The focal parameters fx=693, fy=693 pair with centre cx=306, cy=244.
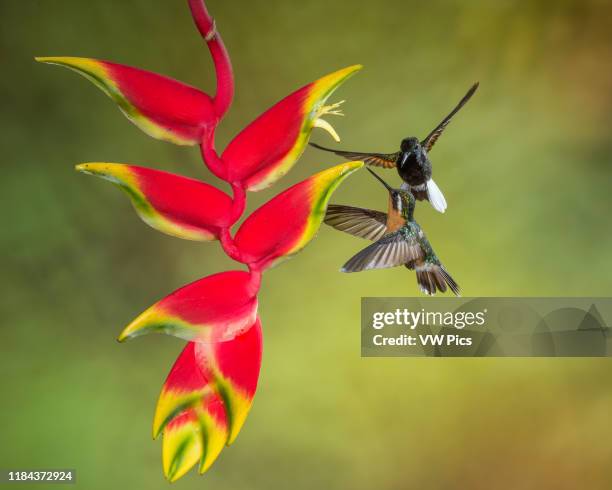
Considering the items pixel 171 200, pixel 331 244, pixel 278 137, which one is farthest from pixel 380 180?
pixel 171 200

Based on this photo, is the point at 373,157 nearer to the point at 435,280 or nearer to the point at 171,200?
the point at 435,280

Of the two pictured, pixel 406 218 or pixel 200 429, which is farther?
pixel 406 218

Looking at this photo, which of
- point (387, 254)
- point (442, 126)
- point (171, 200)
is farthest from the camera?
point (442, 126)

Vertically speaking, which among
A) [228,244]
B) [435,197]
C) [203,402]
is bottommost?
[203,402]

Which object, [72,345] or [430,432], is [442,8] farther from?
[72,345]

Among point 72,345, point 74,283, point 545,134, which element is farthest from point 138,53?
point 545,134

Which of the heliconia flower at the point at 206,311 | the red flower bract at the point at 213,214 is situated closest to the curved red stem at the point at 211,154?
the red flower bract at the point at 213,214

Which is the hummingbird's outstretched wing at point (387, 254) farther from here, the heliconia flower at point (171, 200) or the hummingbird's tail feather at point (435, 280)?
the heliconia flower at point (171, 200)
